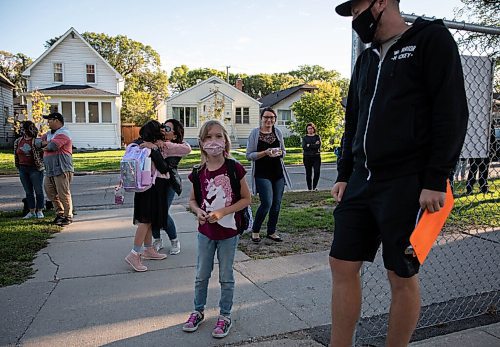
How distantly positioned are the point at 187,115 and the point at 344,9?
117ft

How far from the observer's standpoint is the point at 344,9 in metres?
2.37

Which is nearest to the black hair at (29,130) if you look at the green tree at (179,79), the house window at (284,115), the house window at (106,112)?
the house window at (106,112)

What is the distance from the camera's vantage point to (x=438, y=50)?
2.08 metres

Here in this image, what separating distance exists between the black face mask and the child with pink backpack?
3.18 m

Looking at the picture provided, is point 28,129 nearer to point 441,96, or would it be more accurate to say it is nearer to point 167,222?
point 167,222

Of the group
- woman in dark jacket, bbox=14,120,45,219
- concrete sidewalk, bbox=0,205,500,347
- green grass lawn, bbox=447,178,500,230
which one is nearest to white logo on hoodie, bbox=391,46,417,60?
concrete sidewalk, bbox=0,205,500,347

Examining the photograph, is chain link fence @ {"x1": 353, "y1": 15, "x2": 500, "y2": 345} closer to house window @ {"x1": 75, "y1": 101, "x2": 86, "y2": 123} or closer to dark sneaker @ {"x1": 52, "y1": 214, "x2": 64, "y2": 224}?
dark sneaker @ {"x1": 52, "y1": 214, "x2": 64, "y2": 224}

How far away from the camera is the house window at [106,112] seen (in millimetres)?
31038

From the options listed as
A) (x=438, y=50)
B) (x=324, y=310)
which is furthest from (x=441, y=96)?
(x=324, y=310)

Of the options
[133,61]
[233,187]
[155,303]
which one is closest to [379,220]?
[233,187]

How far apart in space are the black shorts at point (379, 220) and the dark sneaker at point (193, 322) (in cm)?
151

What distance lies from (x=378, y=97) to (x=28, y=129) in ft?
24.5

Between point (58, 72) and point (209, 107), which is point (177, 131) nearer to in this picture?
point (58, 72)

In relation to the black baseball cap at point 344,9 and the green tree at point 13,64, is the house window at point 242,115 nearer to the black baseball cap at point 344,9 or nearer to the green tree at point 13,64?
the black baseball cap at point 344,9
